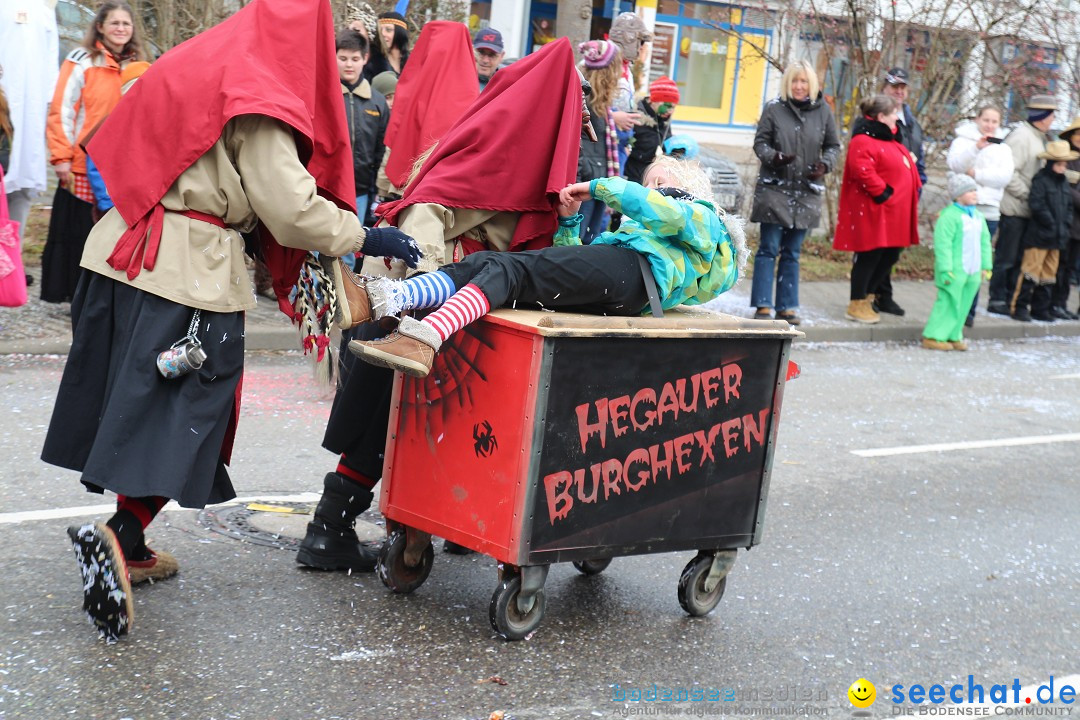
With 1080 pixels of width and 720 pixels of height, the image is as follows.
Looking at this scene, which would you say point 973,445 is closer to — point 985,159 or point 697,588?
point 697,588

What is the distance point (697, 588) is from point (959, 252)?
784 cm

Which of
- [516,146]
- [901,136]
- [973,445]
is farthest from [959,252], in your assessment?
[516,146]

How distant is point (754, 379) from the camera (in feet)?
14.6

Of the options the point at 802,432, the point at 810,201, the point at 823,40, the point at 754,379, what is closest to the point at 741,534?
the point at 754,379

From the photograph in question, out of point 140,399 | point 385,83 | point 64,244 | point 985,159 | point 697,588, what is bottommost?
point 697,588

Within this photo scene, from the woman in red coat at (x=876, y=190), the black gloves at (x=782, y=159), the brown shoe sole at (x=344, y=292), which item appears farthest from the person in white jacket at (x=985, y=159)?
the brown shoe sole at (x=344, y=292)

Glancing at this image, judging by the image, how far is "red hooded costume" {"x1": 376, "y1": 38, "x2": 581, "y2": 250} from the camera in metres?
4.46

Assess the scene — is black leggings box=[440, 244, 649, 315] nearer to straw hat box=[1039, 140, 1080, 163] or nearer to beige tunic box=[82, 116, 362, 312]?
beige tunic box=[82, 116, 362, 312]

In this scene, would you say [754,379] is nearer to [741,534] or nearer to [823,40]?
[741,534]

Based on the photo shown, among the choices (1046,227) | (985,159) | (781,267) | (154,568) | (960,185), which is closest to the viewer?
(154,568)

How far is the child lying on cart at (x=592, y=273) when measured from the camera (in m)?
3.89

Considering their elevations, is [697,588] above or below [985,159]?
below

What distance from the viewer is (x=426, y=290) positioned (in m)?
4.04

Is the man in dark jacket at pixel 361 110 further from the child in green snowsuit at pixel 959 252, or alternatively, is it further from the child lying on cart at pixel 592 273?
the child in green snowsuit at pixel 959 252
